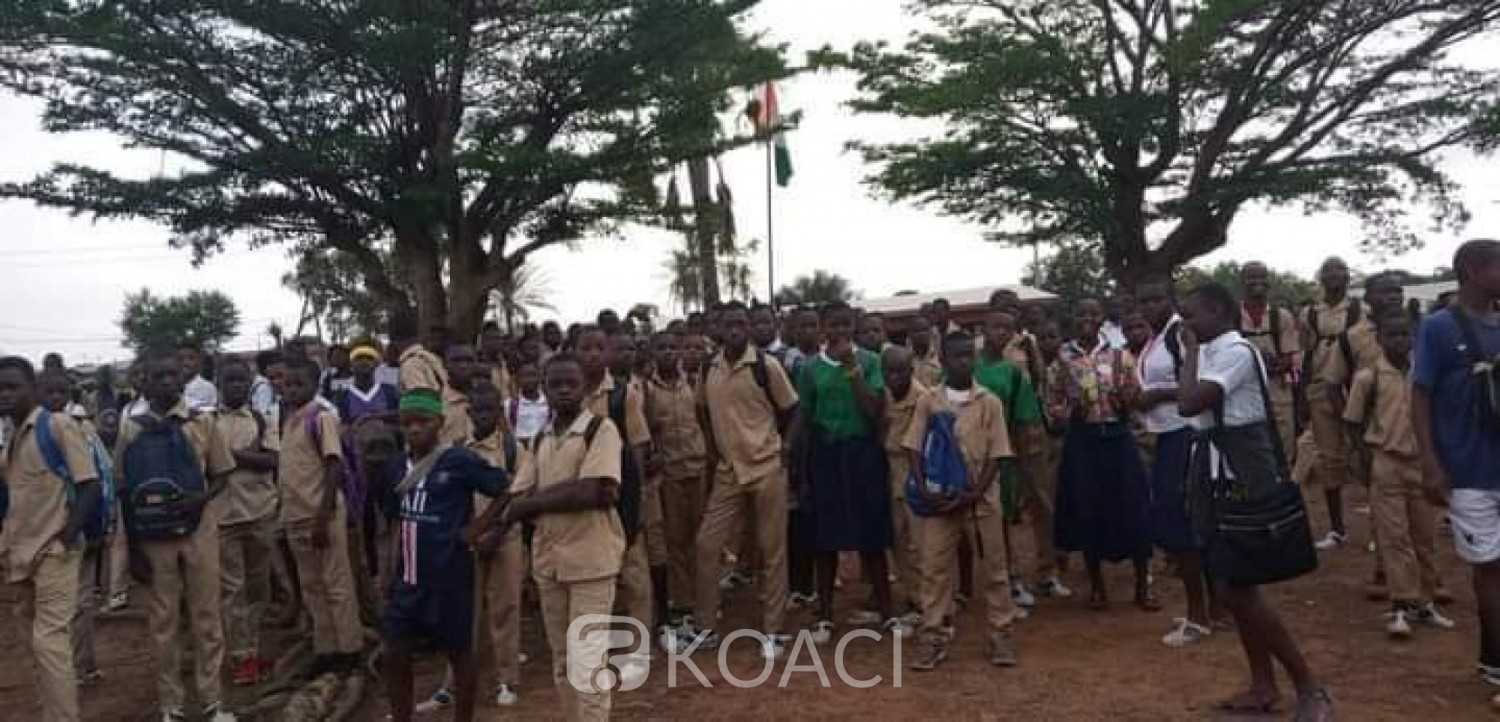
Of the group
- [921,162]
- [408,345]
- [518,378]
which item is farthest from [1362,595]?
[921,162]

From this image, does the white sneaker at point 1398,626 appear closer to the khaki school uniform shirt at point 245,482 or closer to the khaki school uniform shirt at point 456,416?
the khaki school uniform shirt at point 456,416

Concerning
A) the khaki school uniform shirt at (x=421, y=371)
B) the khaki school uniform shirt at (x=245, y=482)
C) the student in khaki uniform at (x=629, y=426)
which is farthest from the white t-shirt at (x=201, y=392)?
the student in khaki uniform at (x=629, y=426)

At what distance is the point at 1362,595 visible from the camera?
6551 millimetres

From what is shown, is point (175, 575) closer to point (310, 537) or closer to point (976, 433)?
point (310, 537)

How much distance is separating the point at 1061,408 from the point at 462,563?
12.7 ft

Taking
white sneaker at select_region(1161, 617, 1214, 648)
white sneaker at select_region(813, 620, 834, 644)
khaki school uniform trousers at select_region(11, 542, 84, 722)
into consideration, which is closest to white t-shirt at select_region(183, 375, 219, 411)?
khaki school uniform trousers at select_region(11, 542, 84, 722)

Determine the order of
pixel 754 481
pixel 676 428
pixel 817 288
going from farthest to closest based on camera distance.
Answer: pixel 817 288, pixel 676 428, pixel 754 481

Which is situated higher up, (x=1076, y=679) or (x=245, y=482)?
(x=245, y=482)

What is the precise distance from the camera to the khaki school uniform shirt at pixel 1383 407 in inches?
230

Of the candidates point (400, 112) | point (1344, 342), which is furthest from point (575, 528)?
point (400, 112)

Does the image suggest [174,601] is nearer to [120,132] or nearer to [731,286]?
[120,132]

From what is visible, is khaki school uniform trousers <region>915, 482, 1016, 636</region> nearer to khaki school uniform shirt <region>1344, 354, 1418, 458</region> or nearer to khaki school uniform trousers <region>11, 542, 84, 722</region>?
khaki school uniform shirt <region>1344, 354, 1418, 458</region>

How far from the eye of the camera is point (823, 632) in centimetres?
614

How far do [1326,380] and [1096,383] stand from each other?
1.62 metres
